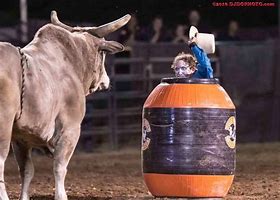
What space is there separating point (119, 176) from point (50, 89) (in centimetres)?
450

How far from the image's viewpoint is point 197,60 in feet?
27.2

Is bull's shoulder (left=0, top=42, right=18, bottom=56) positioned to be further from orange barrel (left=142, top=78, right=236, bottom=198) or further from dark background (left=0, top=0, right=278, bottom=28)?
dark background (left=0, top=0, right=278, bottom=28)

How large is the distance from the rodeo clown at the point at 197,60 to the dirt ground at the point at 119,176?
1.21 m

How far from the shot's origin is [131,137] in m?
17.2

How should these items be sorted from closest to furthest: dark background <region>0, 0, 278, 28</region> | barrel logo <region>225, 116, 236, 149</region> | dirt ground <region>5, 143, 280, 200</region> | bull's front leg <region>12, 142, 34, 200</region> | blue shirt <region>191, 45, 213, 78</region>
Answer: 1. barrel logo <region>225, 116, 236, 149</region>
2. bull's front leg <region>12, 142, 34, 200</region>
3. blue shirt <region>191, 45, 213, 78</region>
4. dirt ground <region>5, 143, 280, 200</region>
5. dark background <region>0, 0, 278, 28</region>

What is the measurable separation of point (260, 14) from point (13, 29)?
251 inches

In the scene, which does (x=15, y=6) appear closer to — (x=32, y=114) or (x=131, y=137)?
(x=131, y=137)

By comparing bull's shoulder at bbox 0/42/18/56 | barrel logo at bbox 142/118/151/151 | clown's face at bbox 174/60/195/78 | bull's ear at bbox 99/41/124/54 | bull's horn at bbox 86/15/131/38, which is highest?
bull's horn at bbox 86/15/131/38

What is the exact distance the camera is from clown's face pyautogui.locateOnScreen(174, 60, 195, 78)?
831 centimetres

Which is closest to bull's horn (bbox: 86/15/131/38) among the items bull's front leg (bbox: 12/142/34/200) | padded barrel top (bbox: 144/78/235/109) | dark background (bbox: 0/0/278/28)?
padded barrel top (bbox: 144/78/235/109)

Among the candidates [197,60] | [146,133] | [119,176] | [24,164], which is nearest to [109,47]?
[197,60]

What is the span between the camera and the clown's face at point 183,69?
27.3ft

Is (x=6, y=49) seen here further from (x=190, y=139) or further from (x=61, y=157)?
(x=190, y=139)

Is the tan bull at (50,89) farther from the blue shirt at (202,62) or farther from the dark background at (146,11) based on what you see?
the dark background at (146,11)
